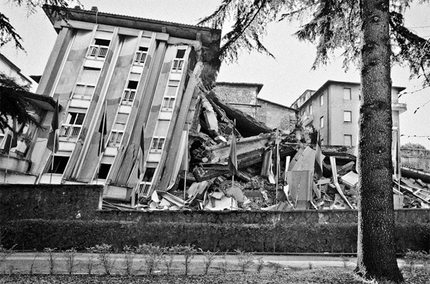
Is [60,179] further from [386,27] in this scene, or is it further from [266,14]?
[386,27]

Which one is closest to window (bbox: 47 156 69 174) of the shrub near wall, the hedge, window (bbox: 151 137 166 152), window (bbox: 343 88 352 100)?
window (bbox: 151 137 166 152)

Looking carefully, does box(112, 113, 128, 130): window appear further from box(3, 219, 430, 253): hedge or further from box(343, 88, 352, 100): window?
box(343, 88, 352, 100): window

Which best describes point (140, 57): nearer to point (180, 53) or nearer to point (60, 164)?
point (180, 53)

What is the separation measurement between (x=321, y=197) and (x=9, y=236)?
51.0 feet

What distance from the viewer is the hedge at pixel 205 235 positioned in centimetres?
1173

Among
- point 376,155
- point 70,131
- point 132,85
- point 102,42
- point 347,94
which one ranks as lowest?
point 376,155

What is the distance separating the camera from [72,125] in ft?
68.8

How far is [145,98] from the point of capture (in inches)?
885

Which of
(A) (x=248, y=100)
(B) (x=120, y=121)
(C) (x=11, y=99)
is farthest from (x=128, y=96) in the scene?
(A) (x=248, y=100)

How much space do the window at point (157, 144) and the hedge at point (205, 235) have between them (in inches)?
381

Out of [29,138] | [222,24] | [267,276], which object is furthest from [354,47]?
[29,138]

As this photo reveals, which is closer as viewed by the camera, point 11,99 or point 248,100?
point 11,99

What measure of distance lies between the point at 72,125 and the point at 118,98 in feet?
10.6

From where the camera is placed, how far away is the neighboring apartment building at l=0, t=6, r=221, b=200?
20.0 meters
